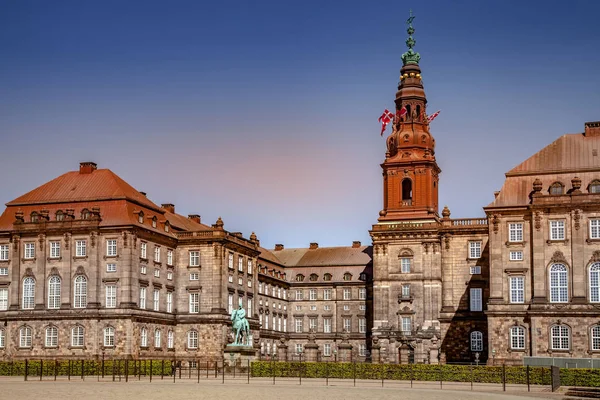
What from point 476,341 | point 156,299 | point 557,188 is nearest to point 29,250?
point 156,299

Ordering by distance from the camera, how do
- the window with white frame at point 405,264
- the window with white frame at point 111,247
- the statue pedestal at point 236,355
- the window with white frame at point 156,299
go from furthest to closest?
the window with white frame at point 405,264
the window with white frame at point 156,299
the window with white frame at point 111,247
the statue pedestal at point 236,355

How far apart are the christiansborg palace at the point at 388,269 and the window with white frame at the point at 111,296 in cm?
11

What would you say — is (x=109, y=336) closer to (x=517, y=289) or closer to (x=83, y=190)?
(x=83, y=190)

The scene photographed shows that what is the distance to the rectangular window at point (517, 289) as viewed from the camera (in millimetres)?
90188

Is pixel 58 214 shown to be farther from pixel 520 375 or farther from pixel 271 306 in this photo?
pixel 520 375

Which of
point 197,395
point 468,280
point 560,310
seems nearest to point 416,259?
point 468,280

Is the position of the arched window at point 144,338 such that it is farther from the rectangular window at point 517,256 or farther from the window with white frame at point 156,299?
the rectangular window at point 517,256

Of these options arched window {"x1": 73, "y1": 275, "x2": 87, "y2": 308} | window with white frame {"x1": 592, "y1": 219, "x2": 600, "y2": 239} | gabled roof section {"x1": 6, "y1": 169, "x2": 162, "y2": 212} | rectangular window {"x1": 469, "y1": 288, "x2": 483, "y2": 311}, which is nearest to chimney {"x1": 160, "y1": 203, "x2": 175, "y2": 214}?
gabled roof section {"x1": 6, "y1": 169, "x2": 162, "y2": 212}

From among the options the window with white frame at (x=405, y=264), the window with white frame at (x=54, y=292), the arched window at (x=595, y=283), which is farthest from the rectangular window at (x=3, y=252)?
the arched window at (x=595, y=283)

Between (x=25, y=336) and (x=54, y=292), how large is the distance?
16.7 feet

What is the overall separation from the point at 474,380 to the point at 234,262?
45.6m

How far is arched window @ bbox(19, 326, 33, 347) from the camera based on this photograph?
95375 millimetres

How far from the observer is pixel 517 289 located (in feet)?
297

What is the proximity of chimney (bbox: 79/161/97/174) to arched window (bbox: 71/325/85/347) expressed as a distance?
57.4ft
